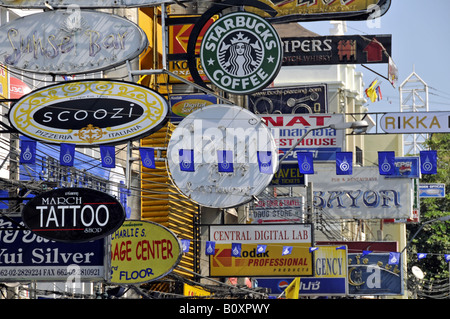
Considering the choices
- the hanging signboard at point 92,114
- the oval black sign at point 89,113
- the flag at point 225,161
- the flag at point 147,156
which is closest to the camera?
the hanging signboard at point 92,114

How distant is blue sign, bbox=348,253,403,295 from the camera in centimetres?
3062

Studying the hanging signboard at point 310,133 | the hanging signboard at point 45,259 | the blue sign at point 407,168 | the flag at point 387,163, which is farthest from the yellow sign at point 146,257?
the blue sign at point 407,168

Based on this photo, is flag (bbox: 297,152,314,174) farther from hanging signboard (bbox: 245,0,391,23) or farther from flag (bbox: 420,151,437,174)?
→ hanging signboard (bbox: 245,0,391,23)

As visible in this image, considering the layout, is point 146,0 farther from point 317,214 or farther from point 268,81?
point 317,214

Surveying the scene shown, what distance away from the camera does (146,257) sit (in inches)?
698

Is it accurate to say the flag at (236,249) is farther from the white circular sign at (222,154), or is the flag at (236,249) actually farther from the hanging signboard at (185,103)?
the hanging signboard at (185,103)

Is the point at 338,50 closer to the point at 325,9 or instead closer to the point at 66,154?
the point at 325,9

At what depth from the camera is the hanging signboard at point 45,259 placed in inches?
631

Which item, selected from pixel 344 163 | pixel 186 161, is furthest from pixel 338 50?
pixel 186 161

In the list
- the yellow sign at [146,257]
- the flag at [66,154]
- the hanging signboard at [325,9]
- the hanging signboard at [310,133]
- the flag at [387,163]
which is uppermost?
the hanging signboard at [325,9]

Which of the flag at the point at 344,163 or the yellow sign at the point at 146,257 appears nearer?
the yellow sign at the point at 146,257

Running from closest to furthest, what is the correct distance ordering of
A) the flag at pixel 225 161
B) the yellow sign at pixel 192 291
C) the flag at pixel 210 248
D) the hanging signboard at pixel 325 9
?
the flag at pixel 225 161 < the hanging signboard at pixel 325 9 < the flag at pixel 210 248 < the yellow sign at pixel 192 291

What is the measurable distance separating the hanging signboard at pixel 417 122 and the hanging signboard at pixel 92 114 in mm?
7056
